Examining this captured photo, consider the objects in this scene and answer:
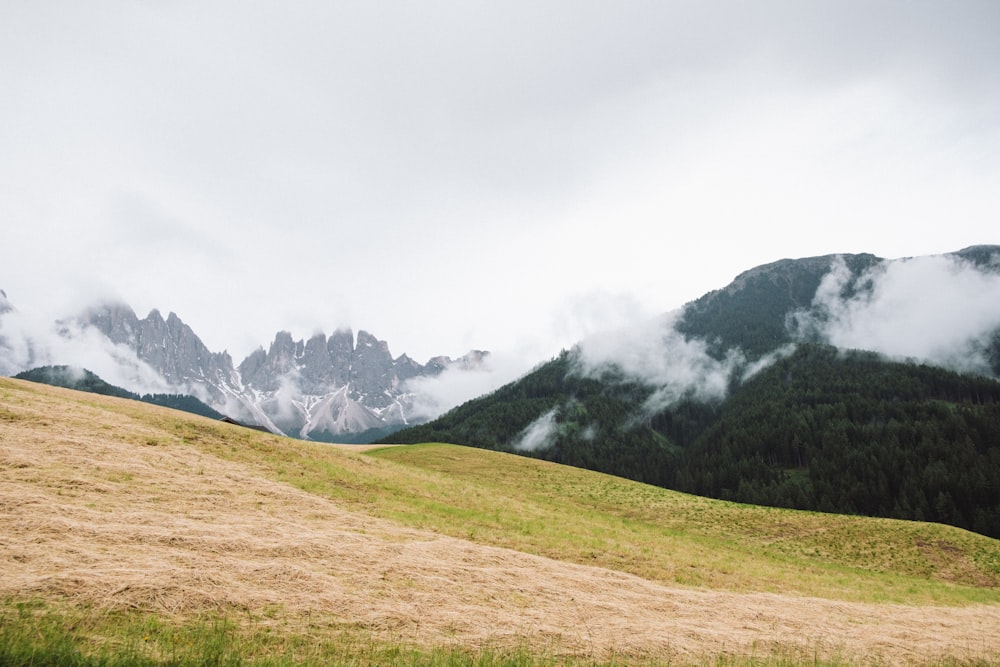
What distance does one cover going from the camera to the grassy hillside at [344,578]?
29.4 feet

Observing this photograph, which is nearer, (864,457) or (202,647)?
(202,647)

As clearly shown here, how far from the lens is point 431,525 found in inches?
852

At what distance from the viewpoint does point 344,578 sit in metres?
12.3

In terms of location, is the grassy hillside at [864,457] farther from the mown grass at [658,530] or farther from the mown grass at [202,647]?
the mown grass at [202,647]

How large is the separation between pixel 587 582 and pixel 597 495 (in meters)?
35.2

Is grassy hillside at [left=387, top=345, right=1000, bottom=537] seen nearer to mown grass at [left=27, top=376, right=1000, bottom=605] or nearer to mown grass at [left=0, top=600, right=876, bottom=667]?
mown grass at [left=27, top=376, right=1000, bottom=605]

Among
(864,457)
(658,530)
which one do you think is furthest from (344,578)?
(864,457)

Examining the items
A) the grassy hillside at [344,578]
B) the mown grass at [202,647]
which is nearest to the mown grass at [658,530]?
the grassy hillside at [344,578]

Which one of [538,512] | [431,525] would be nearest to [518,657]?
[431,525]

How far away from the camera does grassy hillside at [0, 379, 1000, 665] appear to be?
8.97 metres

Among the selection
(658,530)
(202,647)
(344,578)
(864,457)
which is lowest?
(864,457)

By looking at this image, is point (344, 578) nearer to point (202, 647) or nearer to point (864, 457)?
point (202, 647)

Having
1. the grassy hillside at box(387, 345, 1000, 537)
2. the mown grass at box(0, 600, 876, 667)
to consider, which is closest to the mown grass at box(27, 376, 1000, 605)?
the mown grass at box(0, 600, 876, 667)

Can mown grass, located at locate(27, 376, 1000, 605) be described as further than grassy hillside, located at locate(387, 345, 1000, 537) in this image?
No
